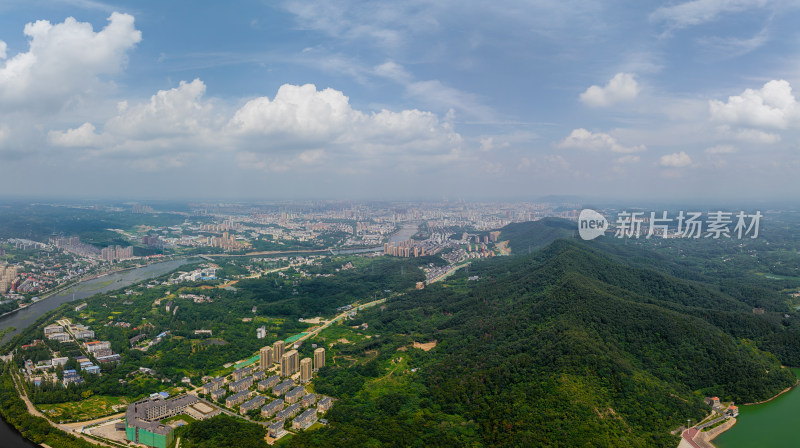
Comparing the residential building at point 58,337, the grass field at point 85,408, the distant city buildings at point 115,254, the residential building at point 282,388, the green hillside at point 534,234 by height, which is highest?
the green hillside at point 534,234

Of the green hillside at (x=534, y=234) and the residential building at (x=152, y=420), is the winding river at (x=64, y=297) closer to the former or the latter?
the residential building at (x=152, y=420)

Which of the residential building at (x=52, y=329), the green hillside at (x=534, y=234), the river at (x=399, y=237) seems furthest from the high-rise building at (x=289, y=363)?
the river at (x=399, y=237)

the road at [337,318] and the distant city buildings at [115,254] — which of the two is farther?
the distant city buildings at [115,254]

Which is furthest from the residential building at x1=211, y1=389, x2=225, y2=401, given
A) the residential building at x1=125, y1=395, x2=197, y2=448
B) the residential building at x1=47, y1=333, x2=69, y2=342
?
the residential building at x1=47, y1=333, x2=69, y2=342

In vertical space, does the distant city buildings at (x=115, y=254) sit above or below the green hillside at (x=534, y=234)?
below

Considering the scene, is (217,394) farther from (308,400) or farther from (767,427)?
(767,427)

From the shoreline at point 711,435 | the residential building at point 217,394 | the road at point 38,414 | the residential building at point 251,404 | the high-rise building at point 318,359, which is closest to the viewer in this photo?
the shoreline at point 711,435
